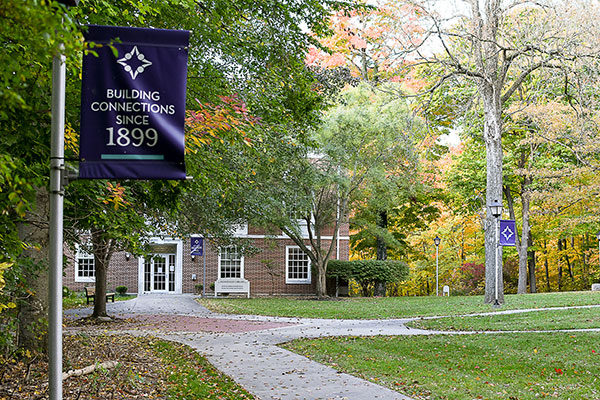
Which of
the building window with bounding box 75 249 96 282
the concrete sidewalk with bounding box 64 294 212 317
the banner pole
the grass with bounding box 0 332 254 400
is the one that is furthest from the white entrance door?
the banner pole

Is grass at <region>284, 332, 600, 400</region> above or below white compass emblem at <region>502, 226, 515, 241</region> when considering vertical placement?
below

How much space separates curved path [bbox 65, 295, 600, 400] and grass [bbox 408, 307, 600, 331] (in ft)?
3.00

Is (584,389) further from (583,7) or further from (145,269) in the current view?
(145,269)

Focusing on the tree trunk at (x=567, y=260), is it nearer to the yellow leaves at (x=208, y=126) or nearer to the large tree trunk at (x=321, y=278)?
the large tree trunk at (x=321, y=278)

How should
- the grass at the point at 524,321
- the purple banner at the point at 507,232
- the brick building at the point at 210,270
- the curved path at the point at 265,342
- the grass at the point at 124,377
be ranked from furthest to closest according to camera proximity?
the brick building at the point at 210,270, the purple banner at the point at 507,232, the grass at the point at 524,321, the curved path at the point at 265,342, the grass at the point at 124,377

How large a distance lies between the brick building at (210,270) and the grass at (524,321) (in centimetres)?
1928

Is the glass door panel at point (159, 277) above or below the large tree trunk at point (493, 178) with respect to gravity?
below

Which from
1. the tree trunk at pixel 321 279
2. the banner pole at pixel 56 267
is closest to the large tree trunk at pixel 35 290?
the banner pole at pixel 56 267

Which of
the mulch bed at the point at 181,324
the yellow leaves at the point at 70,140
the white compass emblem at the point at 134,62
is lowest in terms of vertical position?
the mulch bed at the point at 181,324

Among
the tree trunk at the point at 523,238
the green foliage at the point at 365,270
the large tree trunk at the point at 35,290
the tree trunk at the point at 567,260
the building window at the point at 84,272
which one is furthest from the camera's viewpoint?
the tree trunk at the point at 567,260

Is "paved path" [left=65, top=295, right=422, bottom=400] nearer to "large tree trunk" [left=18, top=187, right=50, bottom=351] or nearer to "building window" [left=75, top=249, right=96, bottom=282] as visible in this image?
"large tree trunk" [left=18, top=187, right=50, bottom=351]

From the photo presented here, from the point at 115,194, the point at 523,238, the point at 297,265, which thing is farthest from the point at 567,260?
the point at 115,194

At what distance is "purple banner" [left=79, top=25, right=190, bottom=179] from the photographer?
4.60 metres

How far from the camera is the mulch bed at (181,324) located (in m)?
16.5
